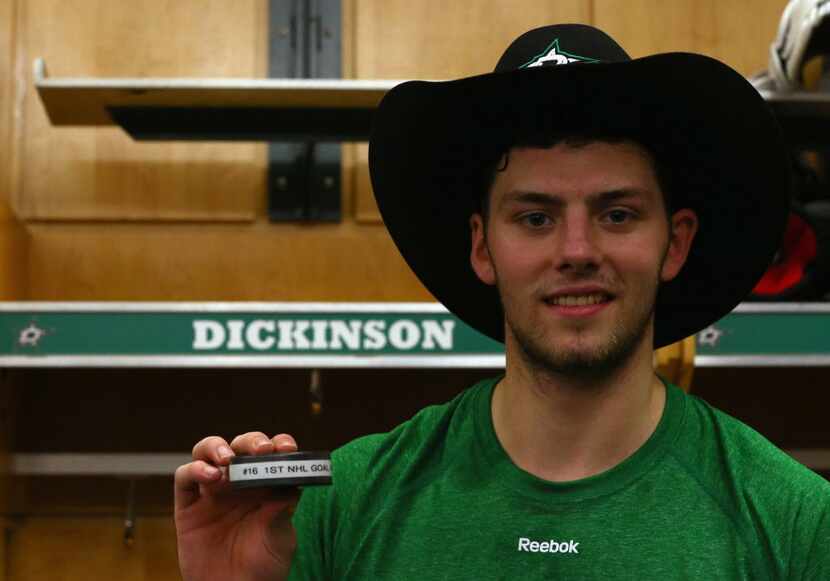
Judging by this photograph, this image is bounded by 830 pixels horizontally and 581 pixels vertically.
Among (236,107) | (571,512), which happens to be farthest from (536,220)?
(236,107)

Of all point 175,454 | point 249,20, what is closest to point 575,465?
point 175,454

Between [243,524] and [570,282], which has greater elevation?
[570,282]

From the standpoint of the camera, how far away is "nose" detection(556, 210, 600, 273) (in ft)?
4.77

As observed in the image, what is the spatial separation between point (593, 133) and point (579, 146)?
24 millimetres

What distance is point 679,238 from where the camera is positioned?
1639 millimetres

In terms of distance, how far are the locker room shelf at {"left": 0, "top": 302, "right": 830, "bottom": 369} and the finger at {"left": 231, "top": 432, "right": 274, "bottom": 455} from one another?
155 cm

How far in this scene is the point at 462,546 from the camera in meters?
1.49

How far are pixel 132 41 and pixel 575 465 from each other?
245cm

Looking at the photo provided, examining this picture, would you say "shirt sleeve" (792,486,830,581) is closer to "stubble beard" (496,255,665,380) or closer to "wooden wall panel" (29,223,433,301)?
"stubble beard" (496,255,665,380)

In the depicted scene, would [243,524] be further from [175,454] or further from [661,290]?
[175,454]

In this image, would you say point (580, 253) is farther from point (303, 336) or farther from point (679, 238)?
point (303, 336)

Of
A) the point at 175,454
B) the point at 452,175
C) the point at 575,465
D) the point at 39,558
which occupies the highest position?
the point at 452,175

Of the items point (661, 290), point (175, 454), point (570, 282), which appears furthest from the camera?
point (175, 454)

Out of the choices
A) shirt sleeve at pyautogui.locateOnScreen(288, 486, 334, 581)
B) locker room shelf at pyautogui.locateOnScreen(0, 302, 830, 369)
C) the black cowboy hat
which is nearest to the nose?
the black cowboy hat
